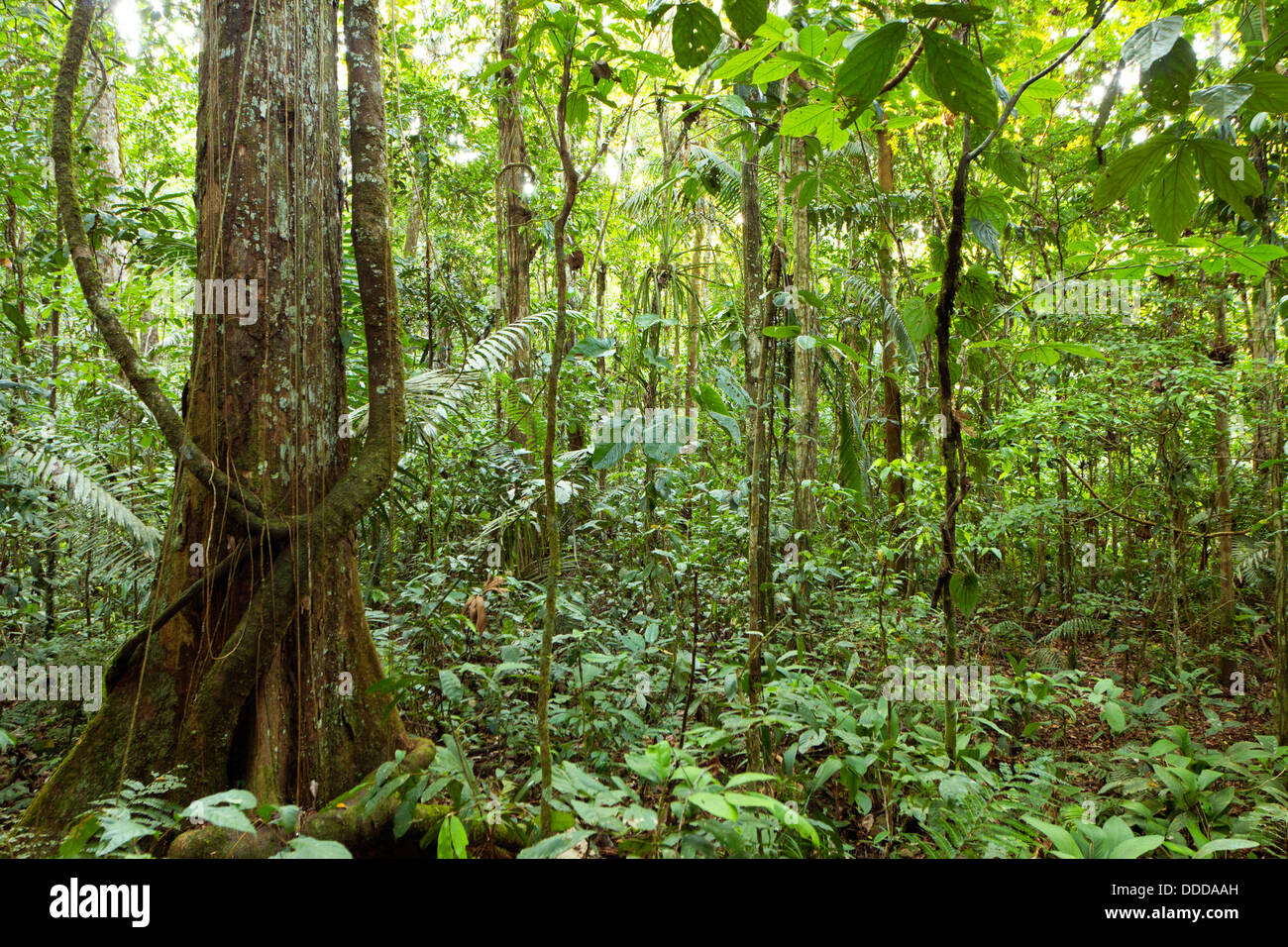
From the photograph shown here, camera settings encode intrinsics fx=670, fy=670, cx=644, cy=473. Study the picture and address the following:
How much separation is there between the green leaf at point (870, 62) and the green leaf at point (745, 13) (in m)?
0.21

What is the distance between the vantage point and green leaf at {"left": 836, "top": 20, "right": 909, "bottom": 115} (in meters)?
1.08

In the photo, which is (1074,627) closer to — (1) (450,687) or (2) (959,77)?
(1) (450,687)

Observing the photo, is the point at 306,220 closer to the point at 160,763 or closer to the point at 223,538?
the point at 223,538

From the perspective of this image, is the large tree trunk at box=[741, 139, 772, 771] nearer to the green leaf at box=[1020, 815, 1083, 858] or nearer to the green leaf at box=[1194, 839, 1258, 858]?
the green leaf at box=[1020, 815, 1083, 858]

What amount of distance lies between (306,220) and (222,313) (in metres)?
0.45

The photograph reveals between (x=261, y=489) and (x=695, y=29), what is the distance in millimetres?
1936

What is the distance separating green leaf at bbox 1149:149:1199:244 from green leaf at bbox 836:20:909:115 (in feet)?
1.68

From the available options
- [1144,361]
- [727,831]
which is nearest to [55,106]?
→ [727,831]

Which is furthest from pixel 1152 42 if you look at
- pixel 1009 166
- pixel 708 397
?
pixel 708 397

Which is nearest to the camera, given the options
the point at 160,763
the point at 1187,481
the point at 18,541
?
the point at 160,763

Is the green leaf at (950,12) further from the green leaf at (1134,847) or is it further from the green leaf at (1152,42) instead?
the green leaf at (1134,847)

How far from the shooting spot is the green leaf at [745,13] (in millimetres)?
1206

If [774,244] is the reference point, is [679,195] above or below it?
above
